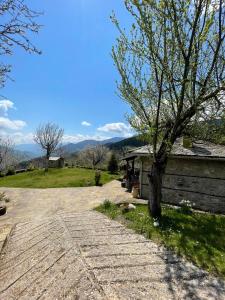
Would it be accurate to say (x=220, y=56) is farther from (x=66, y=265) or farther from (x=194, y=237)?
(x=66, y=265)

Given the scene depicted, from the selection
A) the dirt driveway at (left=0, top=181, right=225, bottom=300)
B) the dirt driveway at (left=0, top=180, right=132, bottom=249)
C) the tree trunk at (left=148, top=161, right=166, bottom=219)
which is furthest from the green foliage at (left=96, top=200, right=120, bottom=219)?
the tree trunk at (left=148, top=161, right=166, bottom=219)

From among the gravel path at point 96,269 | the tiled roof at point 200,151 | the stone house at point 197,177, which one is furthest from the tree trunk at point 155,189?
the tiled roof at point 200,151

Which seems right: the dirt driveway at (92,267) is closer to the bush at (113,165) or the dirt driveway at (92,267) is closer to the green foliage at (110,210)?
the green foliage at (110,210)

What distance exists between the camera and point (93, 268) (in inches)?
254

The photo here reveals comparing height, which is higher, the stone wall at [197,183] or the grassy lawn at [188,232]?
the stone wall at [197,183]

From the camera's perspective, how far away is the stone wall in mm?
14473

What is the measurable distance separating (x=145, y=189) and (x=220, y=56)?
10.2 meters

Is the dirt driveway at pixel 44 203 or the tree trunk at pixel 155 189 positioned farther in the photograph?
the dirt driveway at pixel 44 203

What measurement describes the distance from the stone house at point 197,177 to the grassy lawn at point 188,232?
102 inches

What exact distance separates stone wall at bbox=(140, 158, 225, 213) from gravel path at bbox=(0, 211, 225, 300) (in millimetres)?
7065

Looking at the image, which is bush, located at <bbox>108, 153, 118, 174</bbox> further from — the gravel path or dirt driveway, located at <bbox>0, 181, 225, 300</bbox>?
the gravel path

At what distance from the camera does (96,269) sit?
641cm

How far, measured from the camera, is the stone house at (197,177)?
1445cm

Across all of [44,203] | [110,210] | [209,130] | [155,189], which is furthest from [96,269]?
[44,203]
